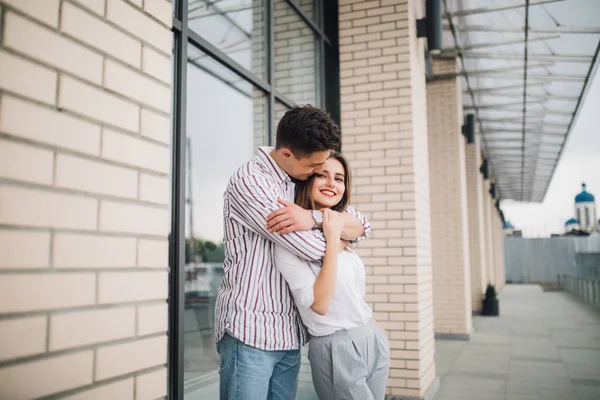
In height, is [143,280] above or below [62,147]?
below

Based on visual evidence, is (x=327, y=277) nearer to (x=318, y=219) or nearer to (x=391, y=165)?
(x=318, y=219)

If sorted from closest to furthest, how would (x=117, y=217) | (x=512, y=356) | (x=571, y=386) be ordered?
(x=117, y=217) → (x=571, y=386) → (x=512, y=356)

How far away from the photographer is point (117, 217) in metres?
1.38

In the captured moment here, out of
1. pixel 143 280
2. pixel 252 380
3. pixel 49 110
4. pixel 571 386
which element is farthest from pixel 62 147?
pixel 571 386

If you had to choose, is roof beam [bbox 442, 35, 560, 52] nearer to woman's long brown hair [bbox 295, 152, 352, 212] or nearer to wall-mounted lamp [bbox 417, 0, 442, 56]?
wall-mounted lamp [bbox 417, 0, 442, 56]

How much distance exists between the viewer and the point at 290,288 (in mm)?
1889

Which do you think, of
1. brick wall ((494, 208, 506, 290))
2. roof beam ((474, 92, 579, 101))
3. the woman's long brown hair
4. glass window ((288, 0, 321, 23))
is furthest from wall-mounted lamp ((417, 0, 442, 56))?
brick wall ((494, 208, 506, 290))

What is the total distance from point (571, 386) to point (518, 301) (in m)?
12.1

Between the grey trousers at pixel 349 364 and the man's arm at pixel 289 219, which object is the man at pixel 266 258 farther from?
the grey trousers at pixel 349 364

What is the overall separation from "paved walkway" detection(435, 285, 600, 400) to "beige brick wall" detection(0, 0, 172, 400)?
186 inches

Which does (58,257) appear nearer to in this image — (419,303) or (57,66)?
(57,66)

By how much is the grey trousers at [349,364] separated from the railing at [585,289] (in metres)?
15.0

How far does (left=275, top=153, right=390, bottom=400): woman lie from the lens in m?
1.86

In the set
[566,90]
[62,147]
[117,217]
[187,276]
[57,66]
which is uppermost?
[566,90]
